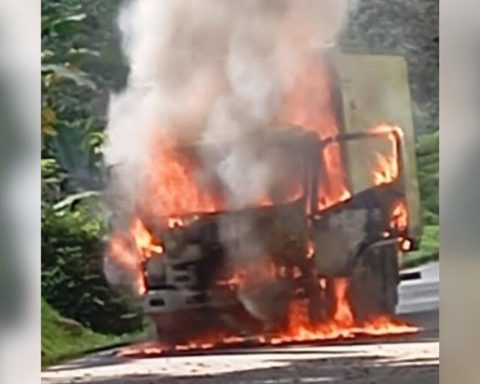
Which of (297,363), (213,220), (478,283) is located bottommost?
(297,363)

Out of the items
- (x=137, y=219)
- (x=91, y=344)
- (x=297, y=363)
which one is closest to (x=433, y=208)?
(x=297, y=363)

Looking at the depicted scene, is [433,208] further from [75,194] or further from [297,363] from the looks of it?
[75,194]

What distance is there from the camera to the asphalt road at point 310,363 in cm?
148

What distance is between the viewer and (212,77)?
148 centimetres

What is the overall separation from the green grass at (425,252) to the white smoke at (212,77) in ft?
0.83

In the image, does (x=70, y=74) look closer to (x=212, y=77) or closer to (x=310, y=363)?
(x=212, y=77)

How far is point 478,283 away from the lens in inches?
61.2

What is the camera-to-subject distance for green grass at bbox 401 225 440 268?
60.3 inches

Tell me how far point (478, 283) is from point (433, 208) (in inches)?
5.5

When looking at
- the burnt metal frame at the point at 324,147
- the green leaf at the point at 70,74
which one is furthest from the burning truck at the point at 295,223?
the green leaf at the point at 70,74

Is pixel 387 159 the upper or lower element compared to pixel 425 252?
upper

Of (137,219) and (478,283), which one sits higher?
(137,219)

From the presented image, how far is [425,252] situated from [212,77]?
43cm

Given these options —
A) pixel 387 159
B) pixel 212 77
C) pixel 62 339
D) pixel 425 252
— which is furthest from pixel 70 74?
pixel 425 252
